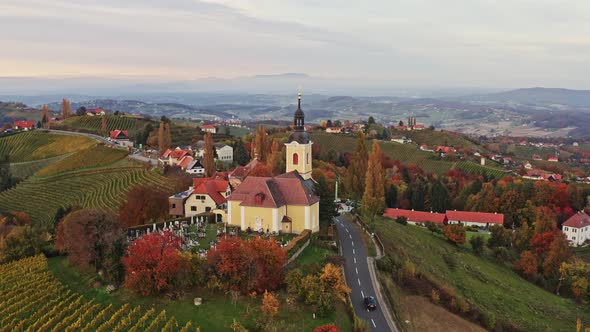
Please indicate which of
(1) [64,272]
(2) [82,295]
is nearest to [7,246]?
(1) [64,272]

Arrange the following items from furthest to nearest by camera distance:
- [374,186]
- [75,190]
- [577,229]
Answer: [75,190] < [577,229] < [374,186]

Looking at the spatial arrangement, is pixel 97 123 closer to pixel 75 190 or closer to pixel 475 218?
pixel 75 190

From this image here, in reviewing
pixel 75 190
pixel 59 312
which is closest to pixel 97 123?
pixel 75 190

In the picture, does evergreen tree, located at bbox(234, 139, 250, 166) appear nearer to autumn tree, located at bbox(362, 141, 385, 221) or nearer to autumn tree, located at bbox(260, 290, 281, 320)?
autumn tree, located at bbox(362, 141, 385, 221)

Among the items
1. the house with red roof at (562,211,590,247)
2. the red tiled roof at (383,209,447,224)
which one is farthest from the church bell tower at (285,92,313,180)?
the house with red roof at (562,211,590,247)

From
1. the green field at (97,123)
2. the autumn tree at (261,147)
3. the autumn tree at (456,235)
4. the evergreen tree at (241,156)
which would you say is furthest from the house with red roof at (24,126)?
the autumn tree at (456,235)

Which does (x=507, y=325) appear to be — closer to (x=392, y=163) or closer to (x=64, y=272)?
(x=64, y=272)
